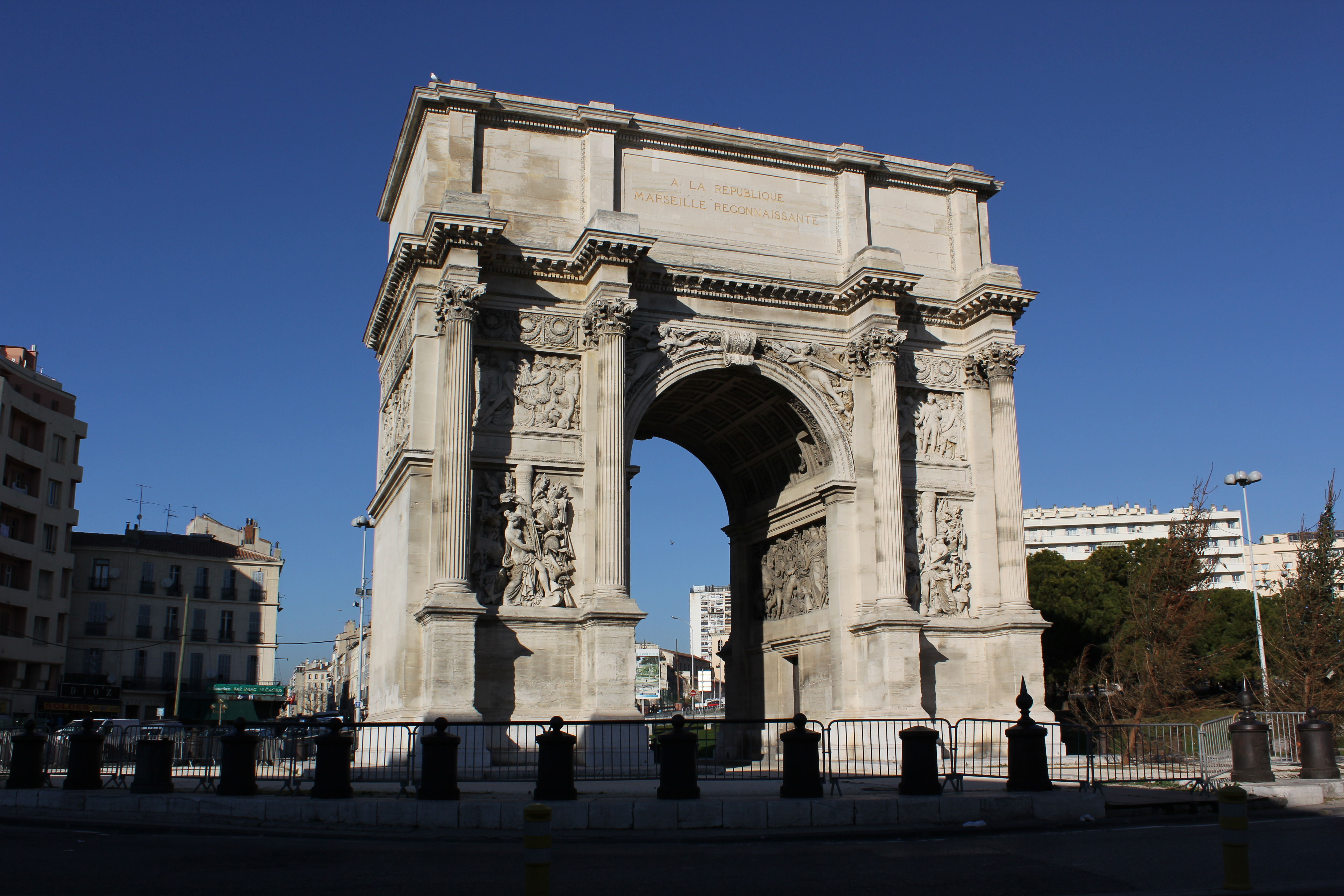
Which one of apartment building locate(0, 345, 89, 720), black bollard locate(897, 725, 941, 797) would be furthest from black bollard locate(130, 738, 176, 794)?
apartment building locate(0, 345, 89, 720)

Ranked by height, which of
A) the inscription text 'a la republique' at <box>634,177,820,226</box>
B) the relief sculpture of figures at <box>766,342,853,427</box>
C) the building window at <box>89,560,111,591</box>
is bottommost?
the building window at <box>89,560,111,591</box>

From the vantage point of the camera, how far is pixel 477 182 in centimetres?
2520

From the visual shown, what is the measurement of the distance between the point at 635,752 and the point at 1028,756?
22.9 feet

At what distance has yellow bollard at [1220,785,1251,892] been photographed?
7977mm

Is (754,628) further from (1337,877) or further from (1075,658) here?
(1075,658)

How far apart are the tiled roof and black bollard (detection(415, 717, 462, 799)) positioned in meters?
46.1

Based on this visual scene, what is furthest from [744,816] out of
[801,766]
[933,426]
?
[933,426]

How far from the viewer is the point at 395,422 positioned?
27.5 metres

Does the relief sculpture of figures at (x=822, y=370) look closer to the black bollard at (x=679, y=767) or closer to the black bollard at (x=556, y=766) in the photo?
the black bollard at (x=679, y=767)

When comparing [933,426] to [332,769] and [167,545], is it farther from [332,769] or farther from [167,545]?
[167,545]

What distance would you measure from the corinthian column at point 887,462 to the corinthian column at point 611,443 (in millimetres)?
5560

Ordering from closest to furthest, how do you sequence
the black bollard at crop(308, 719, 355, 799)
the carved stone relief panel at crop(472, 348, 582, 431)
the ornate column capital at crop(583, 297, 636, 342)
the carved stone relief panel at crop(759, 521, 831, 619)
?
the black bollard at crop(308, 719, 355, 799) → the ornate column capital at crop(583, 297, 636, 342) → the carved stone relief panel at crop(472, 348, 582, 431) → the carved stone relief panel at crop(759, 521, 831, 619)

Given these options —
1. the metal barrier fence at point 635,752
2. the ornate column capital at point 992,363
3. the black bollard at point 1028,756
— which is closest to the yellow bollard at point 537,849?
the metal barrier fence at point 635,752

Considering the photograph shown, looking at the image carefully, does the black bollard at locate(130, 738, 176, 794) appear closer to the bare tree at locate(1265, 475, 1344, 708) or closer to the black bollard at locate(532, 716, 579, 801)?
the black bollard at locate(532, 716, 579, 801)
